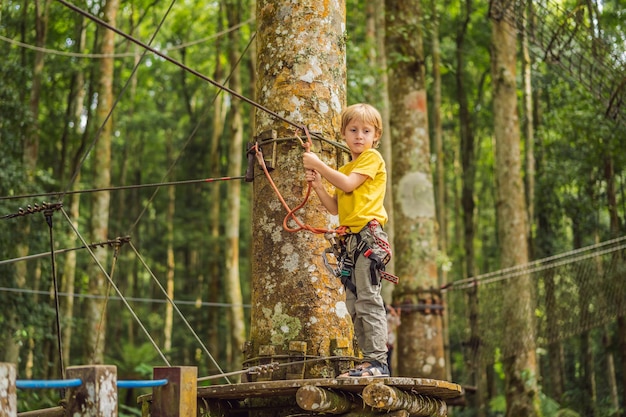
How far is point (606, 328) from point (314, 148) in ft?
44.3

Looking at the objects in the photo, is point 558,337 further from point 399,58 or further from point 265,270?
point 265,270

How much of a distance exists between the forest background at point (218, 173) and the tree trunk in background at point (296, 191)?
1.43 ft

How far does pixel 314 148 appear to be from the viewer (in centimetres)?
382

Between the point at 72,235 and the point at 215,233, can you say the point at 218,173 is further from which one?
the point at 72,235

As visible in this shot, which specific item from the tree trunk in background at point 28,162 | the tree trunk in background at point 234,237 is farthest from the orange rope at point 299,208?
the tree trunk in background at point 234,237

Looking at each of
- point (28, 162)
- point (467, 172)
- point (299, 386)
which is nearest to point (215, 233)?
point (28, 162)

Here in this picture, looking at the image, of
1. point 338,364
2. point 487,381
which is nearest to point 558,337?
point 338,364

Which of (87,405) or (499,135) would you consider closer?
(87,405)

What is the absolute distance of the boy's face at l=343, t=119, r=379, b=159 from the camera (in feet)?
12.2

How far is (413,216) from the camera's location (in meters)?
8.02

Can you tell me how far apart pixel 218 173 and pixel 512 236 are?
421 inches

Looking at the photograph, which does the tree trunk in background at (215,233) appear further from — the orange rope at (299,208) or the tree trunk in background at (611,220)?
the orange rope at (299,208)

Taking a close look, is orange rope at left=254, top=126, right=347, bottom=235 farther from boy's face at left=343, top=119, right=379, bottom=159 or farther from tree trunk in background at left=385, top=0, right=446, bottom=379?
tree trunk in background at left=385, top=0, right=446, bottom=379

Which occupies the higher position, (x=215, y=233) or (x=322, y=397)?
(x=215, y=233)
